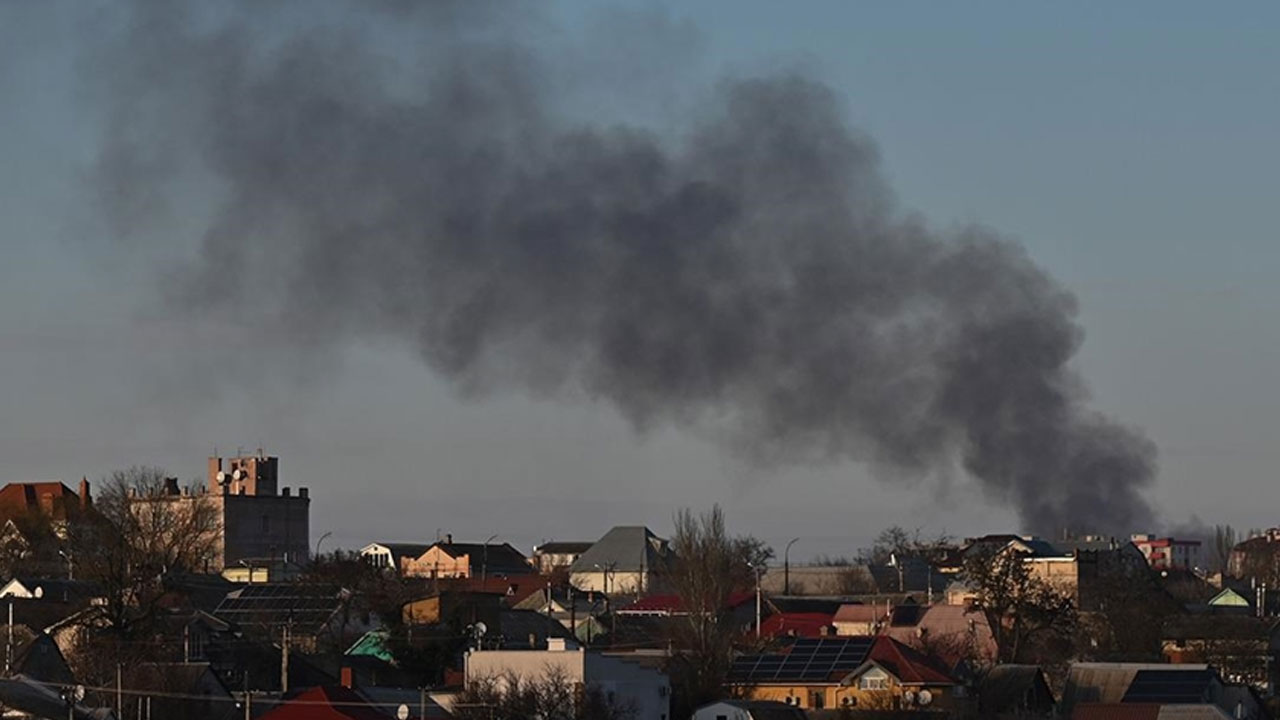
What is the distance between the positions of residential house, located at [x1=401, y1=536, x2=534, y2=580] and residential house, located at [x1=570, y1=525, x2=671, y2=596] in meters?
4.17

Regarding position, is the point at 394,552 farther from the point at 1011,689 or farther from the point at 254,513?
the point at 1011,689

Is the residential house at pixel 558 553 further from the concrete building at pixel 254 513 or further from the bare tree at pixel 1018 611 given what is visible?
the bare tree at pixel 1018 611

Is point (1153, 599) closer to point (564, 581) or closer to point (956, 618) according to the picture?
point (956, 618)

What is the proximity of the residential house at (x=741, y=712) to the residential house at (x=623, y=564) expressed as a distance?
67552 millimetres

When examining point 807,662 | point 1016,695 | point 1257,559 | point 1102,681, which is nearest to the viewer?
point 1102,681

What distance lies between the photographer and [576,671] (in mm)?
63938

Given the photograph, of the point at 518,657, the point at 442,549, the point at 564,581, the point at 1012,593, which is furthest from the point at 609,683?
the point at 442,549

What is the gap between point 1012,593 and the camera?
9181 centimetres

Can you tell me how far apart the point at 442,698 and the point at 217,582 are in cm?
3517

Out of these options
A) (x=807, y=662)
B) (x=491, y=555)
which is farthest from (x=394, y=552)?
(x=807, y=662)

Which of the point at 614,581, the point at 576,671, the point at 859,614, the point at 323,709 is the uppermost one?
the point at 614,581

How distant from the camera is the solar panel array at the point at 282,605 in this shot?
84.0m

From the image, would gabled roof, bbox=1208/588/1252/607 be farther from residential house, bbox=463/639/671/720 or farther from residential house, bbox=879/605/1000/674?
residential house, bbox=463/639/671/720

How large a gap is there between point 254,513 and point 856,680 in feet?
283
